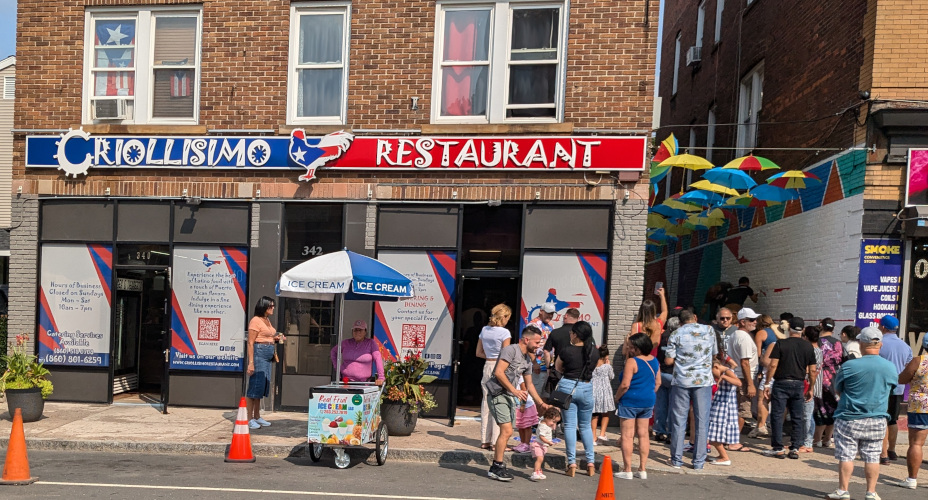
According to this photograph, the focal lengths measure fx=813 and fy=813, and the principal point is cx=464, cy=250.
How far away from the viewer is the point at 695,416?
30.3 ft

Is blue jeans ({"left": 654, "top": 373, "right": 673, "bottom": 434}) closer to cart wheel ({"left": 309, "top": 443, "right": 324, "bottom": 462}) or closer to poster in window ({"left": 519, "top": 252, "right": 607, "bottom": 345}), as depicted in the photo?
poster in window ({"left": 519, "top": 252, "right": 607, "bottom": 345})

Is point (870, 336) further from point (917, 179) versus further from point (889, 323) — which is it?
point (917, 179)

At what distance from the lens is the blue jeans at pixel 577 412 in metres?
8.53

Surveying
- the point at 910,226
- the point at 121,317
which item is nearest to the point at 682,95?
the point at 910,226

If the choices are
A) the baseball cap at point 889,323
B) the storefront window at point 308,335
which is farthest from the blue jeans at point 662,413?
the storefront window at point 308,335

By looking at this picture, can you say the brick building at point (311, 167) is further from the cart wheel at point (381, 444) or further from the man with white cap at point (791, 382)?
the cart wheel at point (381, 444)

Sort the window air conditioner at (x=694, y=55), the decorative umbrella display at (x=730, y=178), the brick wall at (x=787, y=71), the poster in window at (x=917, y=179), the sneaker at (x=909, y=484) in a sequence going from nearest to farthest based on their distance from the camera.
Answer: the sneaker at (x=909, y=484) → the poster in window at (x=917, y=179) → the brick wall at (x=787, y=71) → the decorative umbrella display at (x=730, y=178) → the window air conditioner at (x=694, y=55)

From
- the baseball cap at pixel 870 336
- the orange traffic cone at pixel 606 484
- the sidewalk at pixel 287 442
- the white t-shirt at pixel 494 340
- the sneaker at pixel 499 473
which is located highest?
the baseball cap at pixel 870 336

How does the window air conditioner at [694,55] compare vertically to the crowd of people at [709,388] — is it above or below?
above

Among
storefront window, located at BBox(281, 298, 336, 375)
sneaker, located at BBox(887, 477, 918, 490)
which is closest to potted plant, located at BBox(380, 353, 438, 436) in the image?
storefront window, located at BBox(281, 298, 336, 375)

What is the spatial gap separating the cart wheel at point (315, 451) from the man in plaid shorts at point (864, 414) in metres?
5.38

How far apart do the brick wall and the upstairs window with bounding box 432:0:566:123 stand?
2.40 meters

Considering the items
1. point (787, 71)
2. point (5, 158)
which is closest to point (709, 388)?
point (787, 71)

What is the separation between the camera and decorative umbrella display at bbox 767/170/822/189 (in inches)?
461
